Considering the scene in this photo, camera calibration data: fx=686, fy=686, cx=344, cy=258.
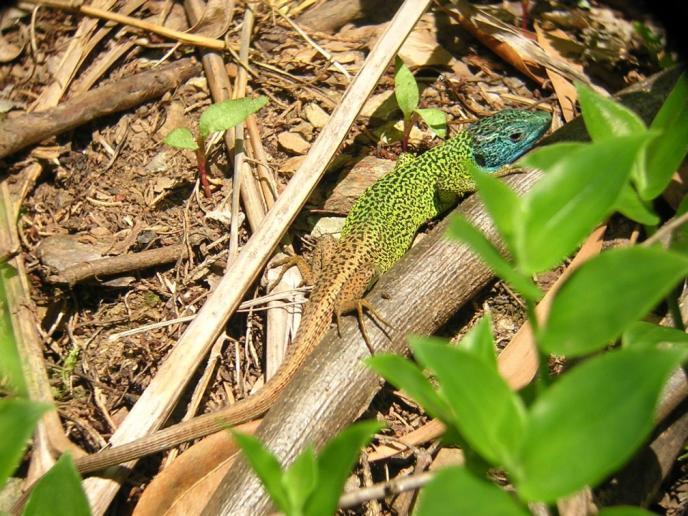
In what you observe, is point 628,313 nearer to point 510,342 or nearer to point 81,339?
point 510,342

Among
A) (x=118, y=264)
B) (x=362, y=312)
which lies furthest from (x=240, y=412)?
(x=118, y=264)

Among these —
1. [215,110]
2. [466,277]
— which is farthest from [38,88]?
[466,277]

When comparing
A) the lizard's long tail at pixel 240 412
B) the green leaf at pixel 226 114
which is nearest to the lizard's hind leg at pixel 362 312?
the lizard's long tail at pixel 240 412

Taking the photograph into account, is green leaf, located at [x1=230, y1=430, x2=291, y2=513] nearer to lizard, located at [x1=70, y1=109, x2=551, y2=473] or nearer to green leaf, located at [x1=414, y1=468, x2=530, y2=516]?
green leaf, located at [x1=414, y1=468, x2=530, y2=516]

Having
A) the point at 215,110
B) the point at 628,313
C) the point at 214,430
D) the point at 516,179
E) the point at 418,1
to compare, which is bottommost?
the point at 214,430

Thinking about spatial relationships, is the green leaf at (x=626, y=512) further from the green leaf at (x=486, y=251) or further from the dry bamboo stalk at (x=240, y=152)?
the dry bamboo stalk at (x=240, y=152)

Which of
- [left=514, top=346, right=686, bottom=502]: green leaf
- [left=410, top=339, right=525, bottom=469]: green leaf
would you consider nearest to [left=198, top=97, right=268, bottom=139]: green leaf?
[left=410, top=339, right=525, bottom=469]: green leaf
